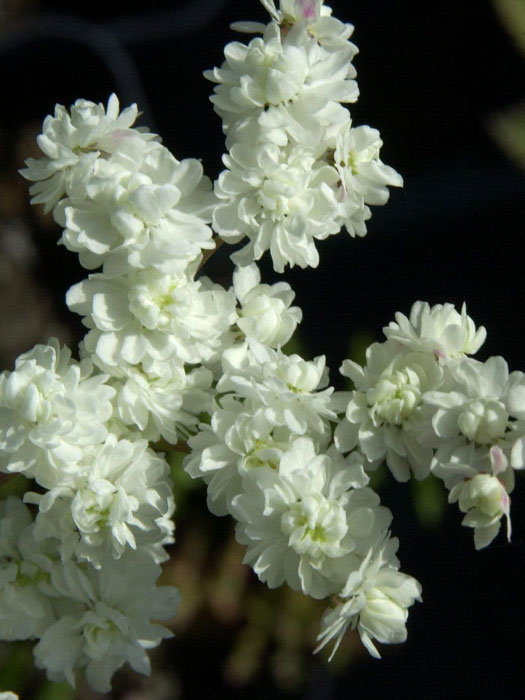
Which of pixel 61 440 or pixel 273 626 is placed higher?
pixel 61 440

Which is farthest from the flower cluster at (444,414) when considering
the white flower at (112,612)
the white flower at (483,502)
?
the white flower at (112,612)

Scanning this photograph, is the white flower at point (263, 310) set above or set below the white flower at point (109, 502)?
above

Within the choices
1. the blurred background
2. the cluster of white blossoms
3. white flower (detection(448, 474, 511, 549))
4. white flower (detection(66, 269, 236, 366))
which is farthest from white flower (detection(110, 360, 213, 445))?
the blurred background

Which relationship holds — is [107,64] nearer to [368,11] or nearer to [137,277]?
[368,11]

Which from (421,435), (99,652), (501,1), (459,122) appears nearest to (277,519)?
(421,435)

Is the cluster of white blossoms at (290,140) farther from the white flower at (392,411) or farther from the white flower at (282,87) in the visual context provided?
the white flower at (392,411)

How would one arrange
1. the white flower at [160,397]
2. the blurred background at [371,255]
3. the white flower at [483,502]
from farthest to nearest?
1. the blurred background at [371,255]
2. the white flower at [160,397]
3. the white flower at [483,502]
